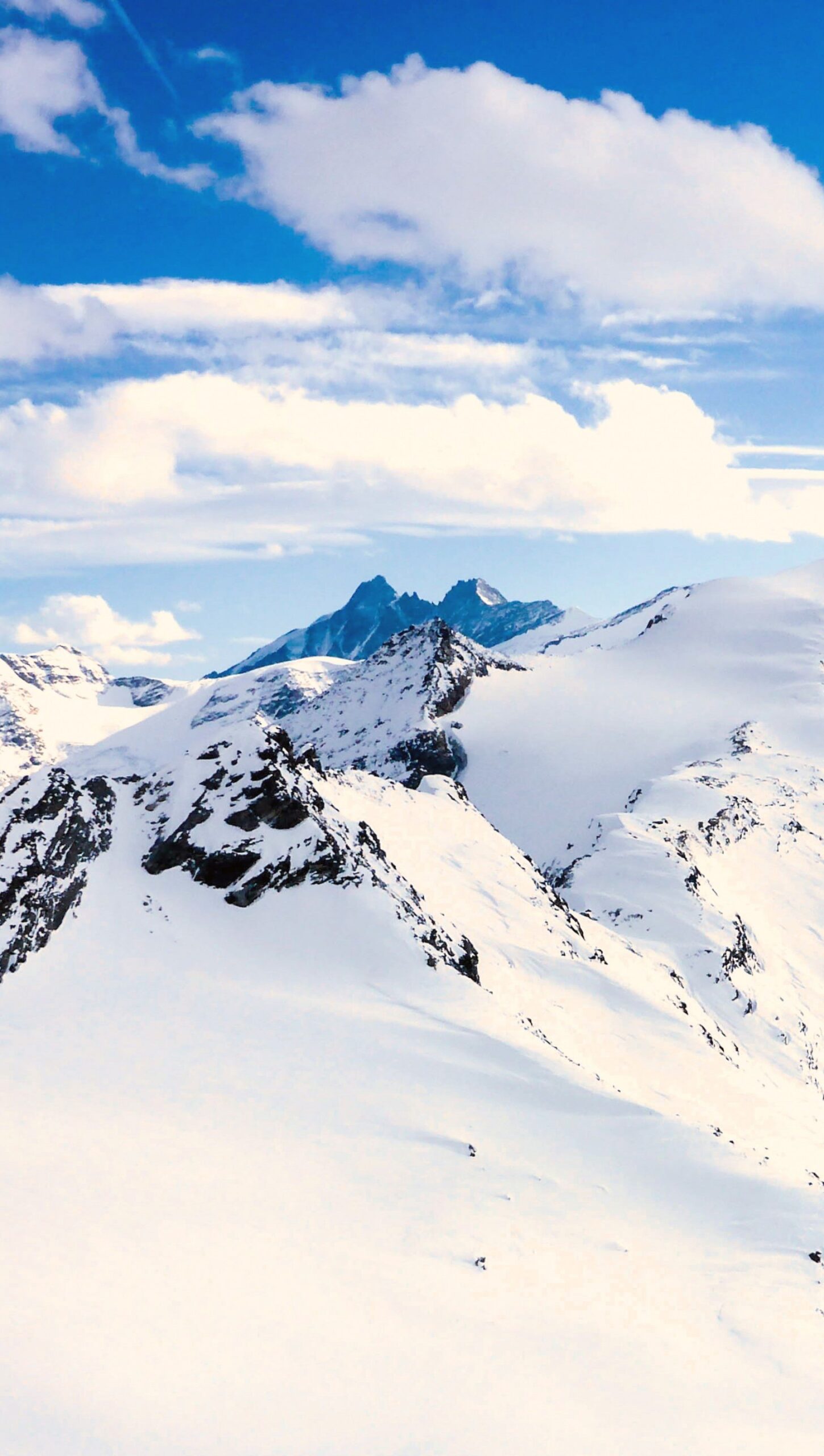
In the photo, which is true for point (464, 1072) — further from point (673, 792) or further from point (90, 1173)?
point (673, 792)

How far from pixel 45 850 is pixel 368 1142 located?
1411 cm

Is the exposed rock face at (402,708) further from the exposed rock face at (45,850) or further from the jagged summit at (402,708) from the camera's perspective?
the exposed rock face at (45,850)

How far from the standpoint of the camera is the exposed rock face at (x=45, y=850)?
878 inches

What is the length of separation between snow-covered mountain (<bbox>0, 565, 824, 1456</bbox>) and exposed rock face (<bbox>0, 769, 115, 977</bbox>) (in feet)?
0.33

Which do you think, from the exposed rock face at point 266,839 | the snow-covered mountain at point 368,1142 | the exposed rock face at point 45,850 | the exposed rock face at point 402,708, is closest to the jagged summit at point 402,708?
the exposed rock face at point 402,708

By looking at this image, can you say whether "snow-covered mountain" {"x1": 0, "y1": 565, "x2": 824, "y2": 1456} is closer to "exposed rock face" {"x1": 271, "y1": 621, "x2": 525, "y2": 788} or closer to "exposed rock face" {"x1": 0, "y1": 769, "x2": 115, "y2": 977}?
"exposed rock face" {"x1": 0, "y1": 769, "x2": 115, "y2": 977}

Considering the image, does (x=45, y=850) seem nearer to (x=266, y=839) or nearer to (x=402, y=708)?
(x=266, y=839)

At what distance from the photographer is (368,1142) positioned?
1558 cm

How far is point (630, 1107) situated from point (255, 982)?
9.28m

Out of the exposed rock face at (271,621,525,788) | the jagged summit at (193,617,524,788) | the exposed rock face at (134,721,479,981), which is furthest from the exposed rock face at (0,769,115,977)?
the jagged summit at (193,617,524,788)

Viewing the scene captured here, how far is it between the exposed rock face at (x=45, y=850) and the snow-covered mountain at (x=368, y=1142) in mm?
101

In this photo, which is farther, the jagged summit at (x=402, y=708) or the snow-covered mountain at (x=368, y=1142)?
the jagged summit at (x=402, y=708)

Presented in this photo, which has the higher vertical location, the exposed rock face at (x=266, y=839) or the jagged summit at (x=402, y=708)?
the exposed rock face at (x=266, y=839)

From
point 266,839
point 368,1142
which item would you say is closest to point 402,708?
point 266,839
